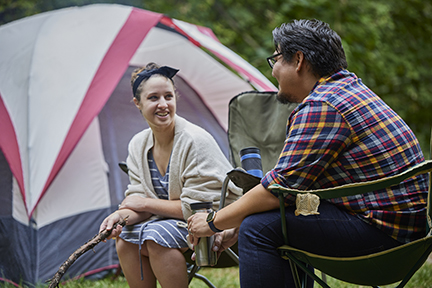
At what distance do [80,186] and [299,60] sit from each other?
1.59 m

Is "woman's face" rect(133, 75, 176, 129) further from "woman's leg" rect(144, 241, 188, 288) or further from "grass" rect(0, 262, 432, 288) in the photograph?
"grass" rect(0, 262, 432, 288)

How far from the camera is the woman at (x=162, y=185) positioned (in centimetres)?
154

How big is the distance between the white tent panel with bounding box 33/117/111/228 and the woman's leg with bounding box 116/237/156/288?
902 mm

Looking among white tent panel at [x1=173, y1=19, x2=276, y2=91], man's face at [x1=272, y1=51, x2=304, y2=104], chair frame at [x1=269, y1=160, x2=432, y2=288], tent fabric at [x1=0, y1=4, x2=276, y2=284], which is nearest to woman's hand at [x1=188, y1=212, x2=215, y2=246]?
chair frame at [x1=269, y1=160, x2=432, y2=288]

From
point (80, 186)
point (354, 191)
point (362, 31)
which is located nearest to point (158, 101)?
point (354, 191)

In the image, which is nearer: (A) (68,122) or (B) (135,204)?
(B) (135,204)

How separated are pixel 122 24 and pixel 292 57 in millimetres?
1683

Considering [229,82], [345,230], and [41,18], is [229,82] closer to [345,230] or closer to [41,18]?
[41,18]

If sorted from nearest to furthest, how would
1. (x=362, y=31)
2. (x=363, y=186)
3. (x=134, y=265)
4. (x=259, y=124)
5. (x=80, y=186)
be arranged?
1. (x=363, y=186)
2. (x=134, y=265)
3. (x=259, y=124)
4. (x=80, y=186)
5. (x=362, y=31)

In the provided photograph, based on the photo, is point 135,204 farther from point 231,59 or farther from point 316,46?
point 231,59

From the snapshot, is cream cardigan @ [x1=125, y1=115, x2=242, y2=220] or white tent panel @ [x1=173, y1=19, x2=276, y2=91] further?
white tent panel @ [x1=173, y1=19, x2=276, y2=91]

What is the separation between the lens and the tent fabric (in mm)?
2301

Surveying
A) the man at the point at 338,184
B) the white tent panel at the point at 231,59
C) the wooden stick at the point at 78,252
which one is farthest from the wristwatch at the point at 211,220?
the white tent panel at the point at 231,59

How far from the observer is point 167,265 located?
1.53 meters
